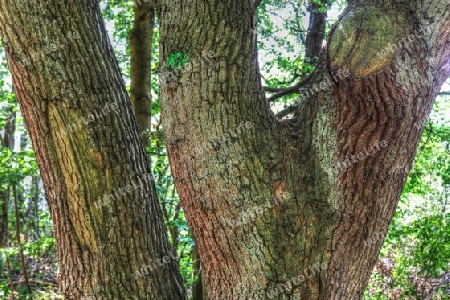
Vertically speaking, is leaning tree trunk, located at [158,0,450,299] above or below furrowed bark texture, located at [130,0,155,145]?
below

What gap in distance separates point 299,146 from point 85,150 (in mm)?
930

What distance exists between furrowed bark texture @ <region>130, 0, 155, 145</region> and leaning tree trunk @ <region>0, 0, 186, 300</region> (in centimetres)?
195

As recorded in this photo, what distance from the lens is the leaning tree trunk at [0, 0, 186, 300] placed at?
1998mm

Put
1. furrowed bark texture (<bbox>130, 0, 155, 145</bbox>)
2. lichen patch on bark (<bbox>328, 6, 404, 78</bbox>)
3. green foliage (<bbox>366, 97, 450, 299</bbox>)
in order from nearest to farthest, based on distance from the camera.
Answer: lichen patch on bark (<bbox>328, 6, 404, 78</bbox>), furrowed bark texture (<bbox>130, 0, 155, 145</bbox>), green foliage (<bbox>366, 97, 450, 299</bbox>)

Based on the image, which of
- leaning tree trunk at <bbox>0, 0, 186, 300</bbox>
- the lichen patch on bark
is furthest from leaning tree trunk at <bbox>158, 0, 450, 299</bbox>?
leaning tree trunk at <bbox>0, 0, 186, 300</bbox>

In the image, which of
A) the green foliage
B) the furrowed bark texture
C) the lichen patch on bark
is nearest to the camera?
the lichen patch on bark

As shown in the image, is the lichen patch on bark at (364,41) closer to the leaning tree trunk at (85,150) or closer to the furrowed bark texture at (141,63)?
the leaning tree trunk at (85,150)

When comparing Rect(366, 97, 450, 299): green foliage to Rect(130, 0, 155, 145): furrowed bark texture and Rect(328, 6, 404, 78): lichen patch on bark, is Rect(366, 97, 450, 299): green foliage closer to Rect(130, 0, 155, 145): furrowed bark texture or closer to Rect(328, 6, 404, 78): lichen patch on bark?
Rect(328, 6, 404, 78): lichen patch on bark

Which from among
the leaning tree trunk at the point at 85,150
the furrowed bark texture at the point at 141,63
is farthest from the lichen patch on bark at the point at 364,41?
the furrowed bark texture at the point at 141,63

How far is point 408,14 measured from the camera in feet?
6.65

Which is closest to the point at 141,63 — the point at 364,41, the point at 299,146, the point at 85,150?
the point at 85,150

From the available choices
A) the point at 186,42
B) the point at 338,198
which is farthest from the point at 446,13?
the point at 186,42

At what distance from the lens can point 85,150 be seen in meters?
2.05

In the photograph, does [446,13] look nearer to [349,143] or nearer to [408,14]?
[408,14]
